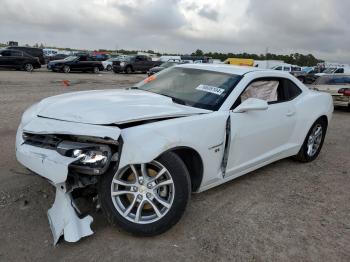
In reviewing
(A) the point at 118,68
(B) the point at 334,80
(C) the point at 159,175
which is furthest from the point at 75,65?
(C) the point at 159,175

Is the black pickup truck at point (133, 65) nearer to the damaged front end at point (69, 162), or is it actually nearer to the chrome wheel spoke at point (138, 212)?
the damaged front end at point (69, 162)

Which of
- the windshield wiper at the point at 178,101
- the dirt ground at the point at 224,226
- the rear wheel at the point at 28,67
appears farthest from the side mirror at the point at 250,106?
the rear wheel at the point at 28,67

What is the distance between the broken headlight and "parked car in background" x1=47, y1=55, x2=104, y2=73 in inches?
976

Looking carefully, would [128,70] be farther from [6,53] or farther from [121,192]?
[121,192]

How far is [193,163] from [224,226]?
0.68 meters

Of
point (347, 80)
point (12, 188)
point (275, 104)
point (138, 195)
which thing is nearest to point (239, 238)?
point (138, 195)

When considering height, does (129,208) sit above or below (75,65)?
above

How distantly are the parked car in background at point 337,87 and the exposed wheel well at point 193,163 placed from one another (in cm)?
1006

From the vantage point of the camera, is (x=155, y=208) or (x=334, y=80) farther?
(x=334, y=80)

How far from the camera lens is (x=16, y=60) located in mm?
24328

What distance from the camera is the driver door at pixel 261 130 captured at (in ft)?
12.8

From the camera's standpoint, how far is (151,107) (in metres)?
3.57

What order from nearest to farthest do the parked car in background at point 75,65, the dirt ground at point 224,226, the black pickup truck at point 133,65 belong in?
1. the dirt ground at point 224,226
2. the parked car in background at point 75,65
3. the black pickup truck at point 133,65

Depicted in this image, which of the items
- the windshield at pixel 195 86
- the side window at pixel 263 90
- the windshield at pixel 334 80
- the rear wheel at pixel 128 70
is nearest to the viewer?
the windshield at pixel 195 86
